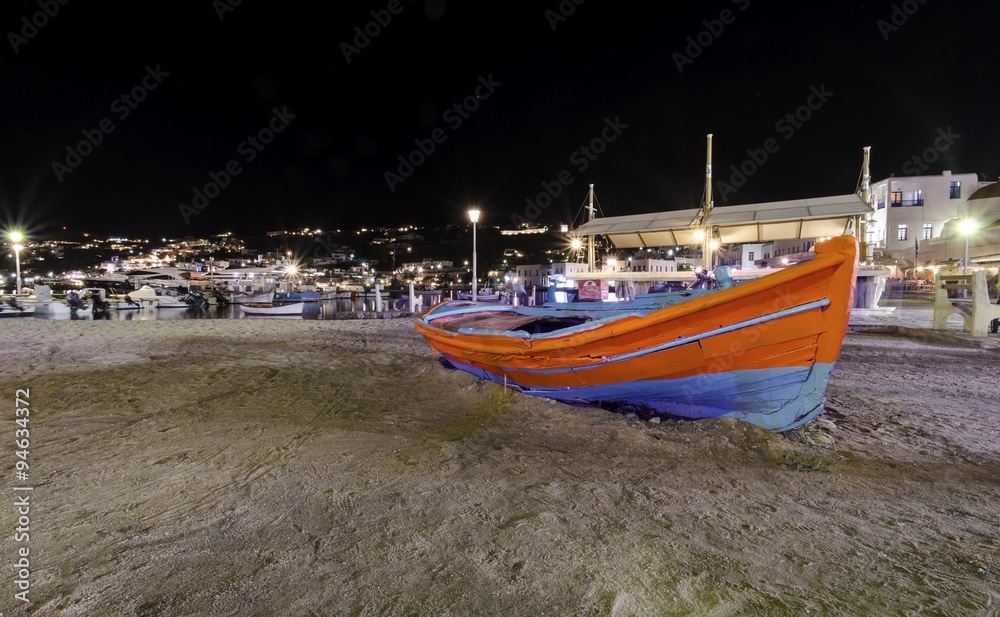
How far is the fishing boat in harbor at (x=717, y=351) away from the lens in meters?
4.02

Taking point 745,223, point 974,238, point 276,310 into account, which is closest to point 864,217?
point 745,223

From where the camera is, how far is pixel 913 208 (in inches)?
1569

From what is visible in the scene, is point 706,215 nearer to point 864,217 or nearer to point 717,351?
point 864,217

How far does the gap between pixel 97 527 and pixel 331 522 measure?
1500 mm

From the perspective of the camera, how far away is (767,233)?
1580cm

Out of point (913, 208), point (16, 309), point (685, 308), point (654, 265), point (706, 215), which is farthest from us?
point (654, 265)

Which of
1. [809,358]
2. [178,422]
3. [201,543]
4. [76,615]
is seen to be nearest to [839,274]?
[809,358]

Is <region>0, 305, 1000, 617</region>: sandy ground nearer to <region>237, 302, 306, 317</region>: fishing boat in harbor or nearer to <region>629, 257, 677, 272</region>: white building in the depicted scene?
<region>237, 302, 306, 317</region>: fishing boat in harbor

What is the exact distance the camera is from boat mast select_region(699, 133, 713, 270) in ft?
52.3

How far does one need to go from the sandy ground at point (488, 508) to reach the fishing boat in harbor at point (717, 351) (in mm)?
302

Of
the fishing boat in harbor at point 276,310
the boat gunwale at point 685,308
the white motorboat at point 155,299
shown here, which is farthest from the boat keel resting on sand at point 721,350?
the white motorboat at point 155,299

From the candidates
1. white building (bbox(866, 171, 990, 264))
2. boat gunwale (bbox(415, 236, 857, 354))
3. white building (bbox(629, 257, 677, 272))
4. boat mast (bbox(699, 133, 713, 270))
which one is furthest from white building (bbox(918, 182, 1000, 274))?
boat gunwale (bbox(415, 236, 857, 354))

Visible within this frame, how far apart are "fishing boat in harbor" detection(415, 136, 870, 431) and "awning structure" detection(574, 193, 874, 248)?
11310 millimetres

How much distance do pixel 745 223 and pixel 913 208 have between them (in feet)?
129
